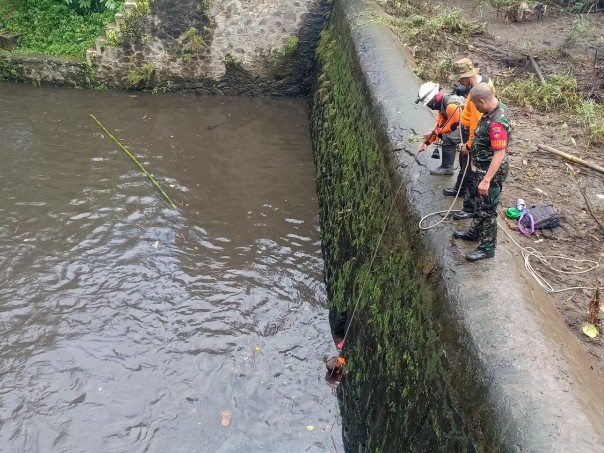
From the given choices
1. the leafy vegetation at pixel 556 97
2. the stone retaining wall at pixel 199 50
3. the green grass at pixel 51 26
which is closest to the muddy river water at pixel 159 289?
the stone retaining wall at pixel 199 50

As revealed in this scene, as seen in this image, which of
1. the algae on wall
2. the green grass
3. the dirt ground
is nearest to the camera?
the algae on wall

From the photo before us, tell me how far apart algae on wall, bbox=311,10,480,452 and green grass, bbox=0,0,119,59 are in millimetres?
6819

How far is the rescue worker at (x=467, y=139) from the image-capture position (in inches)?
182

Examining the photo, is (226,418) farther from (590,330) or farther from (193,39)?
(193,39)

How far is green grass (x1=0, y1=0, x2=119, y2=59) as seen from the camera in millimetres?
12281

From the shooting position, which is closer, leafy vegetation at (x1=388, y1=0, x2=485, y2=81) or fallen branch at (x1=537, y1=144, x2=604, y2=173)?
fallen branch at (x1=537, y1=144, x2=604, y2=173)

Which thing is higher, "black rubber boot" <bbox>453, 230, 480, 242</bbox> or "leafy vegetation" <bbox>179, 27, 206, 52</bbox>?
"leafy vegetation" <bbox>179, 27, 206, 52</bbox>

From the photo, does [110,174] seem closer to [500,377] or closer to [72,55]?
[72,55]

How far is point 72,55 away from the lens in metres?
12.2

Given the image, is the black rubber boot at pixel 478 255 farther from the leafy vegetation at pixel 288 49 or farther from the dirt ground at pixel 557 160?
the leafy vegetation at pixel 288 49

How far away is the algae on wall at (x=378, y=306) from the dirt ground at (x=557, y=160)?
1044 mm

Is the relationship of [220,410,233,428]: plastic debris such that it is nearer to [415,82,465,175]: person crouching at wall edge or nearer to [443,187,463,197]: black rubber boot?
[443,187,463,197]: black rubber boot

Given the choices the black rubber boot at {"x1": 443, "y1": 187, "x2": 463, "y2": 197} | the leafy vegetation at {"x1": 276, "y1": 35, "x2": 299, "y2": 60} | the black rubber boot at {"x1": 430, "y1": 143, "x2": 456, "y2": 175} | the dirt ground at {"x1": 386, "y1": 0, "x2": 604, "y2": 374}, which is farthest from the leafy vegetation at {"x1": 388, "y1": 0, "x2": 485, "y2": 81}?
the black rubber boot at {"x1": 443, "y1": 187, "x2": 463, "y2": 197}

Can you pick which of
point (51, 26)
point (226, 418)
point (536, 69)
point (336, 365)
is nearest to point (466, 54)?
point (536, 69)
